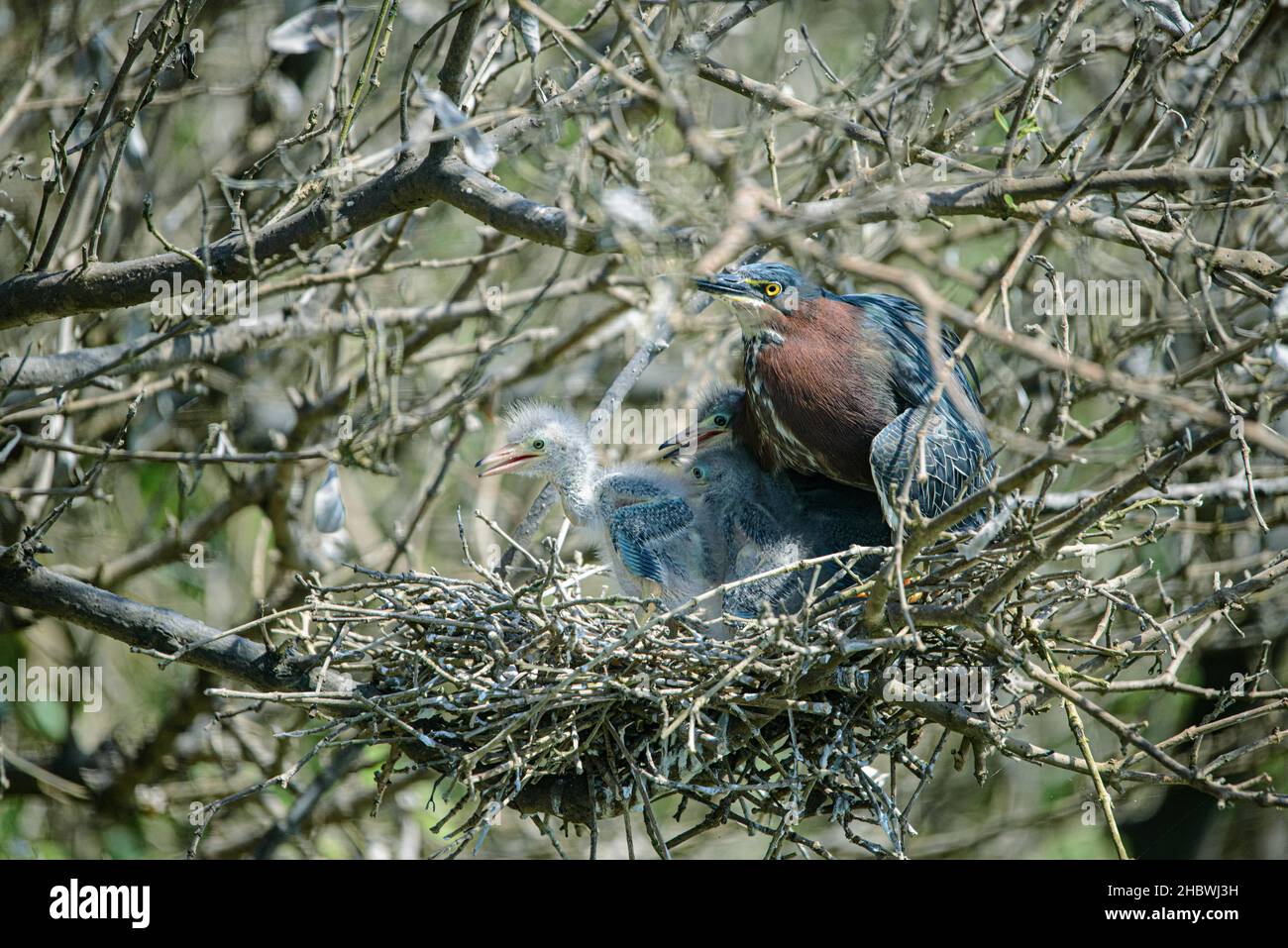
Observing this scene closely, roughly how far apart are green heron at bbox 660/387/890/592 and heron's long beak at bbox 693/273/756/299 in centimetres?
54

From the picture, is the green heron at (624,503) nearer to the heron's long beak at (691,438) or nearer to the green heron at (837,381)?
the heron's long beak at (691,438)

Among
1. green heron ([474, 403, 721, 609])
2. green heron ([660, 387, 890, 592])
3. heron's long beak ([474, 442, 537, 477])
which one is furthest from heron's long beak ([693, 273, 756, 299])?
heron's long beak ([474, 442, 537, 477])

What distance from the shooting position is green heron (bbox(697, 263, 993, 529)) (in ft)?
11.6

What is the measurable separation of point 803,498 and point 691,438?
46 centimetres

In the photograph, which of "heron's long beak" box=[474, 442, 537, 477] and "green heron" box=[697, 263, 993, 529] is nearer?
"green heron" box=[697, 263, 993, 529]

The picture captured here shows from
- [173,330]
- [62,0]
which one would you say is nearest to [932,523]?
[173,330]

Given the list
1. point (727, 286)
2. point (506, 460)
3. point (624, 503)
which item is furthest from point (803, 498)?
point (506, 460)

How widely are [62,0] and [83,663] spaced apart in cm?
289

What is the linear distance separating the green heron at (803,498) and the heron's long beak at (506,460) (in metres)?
0.50

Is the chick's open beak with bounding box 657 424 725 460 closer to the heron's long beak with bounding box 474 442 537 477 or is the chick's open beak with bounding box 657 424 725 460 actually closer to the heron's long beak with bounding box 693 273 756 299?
the heron's long beak with bounding box 474 442 537 477

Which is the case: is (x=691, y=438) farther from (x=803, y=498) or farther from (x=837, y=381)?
(x=837, y=381)

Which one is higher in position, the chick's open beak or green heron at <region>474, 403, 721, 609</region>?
the chick's open beak

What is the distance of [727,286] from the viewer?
142 inches
